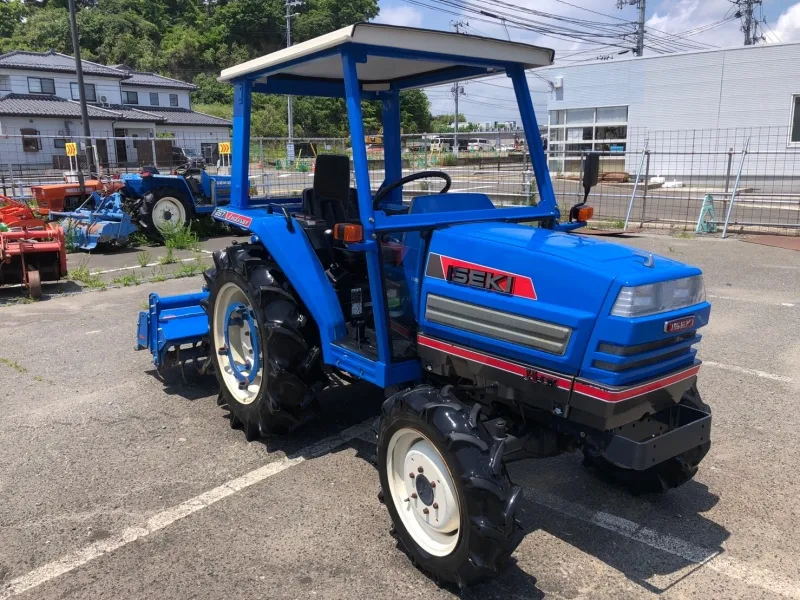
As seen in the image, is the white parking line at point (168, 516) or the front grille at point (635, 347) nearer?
the front grille at point (635, 347)

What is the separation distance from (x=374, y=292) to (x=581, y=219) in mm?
1313

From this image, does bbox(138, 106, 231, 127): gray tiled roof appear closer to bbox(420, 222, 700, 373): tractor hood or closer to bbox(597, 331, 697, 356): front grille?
bbox(420, 222, 700, 373): tractor hood

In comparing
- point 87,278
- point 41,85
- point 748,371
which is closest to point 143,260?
point 87,278

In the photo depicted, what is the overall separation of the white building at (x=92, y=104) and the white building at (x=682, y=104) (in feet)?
65.3

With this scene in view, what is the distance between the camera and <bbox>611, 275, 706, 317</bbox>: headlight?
2.50 metres

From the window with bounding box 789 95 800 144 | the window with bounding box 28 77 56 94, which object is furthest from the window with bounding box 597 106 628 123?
the window with bounding box 28 77 56 94

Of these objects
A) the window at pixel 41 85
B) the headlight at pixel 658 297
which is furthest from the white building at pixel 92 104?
the headlight at pixel 658 297

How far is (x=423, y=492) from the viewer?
2801 millimetres

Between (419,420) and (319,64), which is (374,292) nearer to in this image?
(419,420)

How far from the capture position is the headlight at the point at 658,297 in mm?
2502

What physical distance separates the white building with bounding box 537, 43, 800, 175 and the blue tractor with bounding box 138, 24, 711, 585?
14.8 meters

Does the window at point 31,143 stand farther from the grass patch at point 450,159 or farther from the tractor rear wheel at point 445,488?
the tractor rear wheel at point 445,488

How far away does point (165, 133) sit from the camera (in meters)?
43.6

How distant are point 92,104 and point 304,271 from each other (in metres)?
48.4
